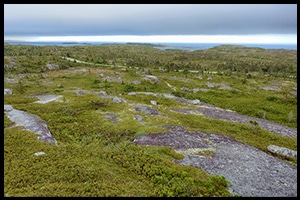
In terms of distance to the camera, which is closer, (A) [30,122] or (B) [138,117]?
(A) [30,122]

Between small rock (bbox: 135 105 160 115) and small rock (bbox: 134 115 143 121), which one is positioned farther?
small rock (bbox: 135 105 160 115)

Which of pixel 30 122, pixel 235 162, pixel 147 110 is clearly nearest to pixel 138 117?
pixel 147 110

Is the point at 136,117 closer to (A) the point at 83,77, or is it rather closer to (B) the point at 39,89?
(B) the point at 39,89

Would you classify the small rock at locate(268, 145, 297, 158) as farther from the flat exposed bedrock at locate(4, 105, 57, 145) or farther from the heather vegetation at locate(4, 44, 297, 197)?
the flat exposed bedrock at locate(4, 105, 57, 145)

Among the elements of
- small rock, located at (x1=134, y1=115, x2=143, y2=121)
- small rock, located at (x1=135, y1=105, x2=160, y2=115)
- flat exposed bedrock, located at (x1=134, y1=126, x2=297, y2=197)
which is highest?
small rock, located at (x1=135, y1=105, x2=160, y2=115)

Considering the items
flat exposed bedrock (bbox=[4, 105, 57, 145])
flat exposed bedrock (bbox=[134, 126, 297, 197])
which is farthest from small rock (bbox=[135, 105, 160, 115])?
flat exposed bedrock (bbox=[4, 105, 57, 145])

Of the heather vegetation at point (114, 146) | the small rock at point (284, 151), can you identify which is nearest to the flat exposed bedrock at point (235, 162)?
the heather vegetation at point (114, 146)

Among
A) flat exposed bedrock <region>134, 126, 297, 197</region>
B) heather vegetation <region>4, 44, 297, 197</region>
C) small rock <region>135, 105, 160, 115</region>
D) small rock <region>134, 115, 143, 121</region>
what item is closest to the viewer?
heather vegetation <region>4, 44, 297, 197</region>

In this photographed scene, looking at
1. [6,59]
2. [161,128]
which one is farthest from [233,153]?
[6,59]

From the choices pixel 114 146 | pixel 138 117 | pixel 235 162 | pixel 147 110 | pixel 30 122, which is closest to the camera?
pixel 235 162

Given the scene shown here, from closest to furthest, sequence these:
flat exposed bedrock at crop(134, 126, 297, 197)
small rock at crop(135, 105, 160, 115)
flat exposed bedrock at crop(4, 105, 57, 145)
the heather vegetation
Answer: the heather vegetation, flat exposed bedrock at crop(134, 126, 297, 197), flat exposed bedrock at crop(4, 105, 57, 145), small rock at crop(135, 105, 160, 115)

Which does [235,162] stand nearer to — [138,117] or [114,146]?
[114,146]
